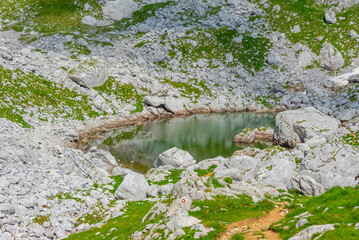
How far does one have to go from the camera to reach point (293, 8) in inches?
4779

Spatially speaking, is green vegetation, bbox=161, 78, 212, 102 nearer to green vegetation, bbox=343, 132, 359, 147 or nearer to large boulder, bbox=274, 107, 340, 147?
large boulder, bbox=274, 107, 340, 147

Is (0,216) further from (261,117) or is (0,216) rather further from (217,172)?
(261,117)

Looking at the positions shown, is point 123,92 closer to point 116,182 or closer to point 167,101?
point 167,101

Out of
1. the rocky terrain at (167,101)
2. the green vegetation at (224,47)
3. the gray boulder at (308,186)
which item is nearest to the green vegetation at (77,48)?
the rocky terrain at (167,101)

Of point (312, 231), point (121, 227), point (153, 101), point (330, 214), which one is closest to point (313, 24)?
point (153, 101)

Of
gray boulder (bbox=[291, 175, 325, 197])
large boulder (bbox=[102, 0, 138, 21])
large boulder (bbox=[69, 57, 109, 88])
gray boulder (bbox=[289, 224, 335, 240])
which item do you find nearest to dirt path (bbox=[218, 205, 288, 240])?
gray boulder (bbox=[289, 224, 335, 240])

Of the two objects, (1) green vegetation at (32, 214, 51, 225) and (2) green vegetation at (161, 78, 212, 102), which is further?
(2) green vegetation at (161, 78, 212, 102)

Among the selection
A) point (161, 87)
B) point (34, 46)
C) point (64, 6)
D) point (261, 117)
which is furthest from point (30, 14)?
point (261, 117)

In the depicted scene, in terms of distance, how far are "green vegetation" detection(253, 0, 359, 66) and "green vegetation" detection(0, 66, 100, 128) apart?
78661 millimetres

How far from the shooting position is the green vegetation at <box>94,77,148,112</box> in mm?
80625

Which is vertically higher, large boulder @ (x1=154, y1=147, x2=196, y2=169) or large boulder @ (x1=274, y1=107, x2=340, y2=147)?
large boulder @ (x1=274, y1=107, x2=340, y2=147)

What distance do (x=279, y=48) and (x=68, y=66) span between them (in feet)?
233

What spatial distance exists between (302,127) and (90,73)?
52626 mm

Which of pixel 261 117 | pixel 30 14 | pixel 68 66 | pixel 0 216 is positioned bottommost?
pixel 261 117
